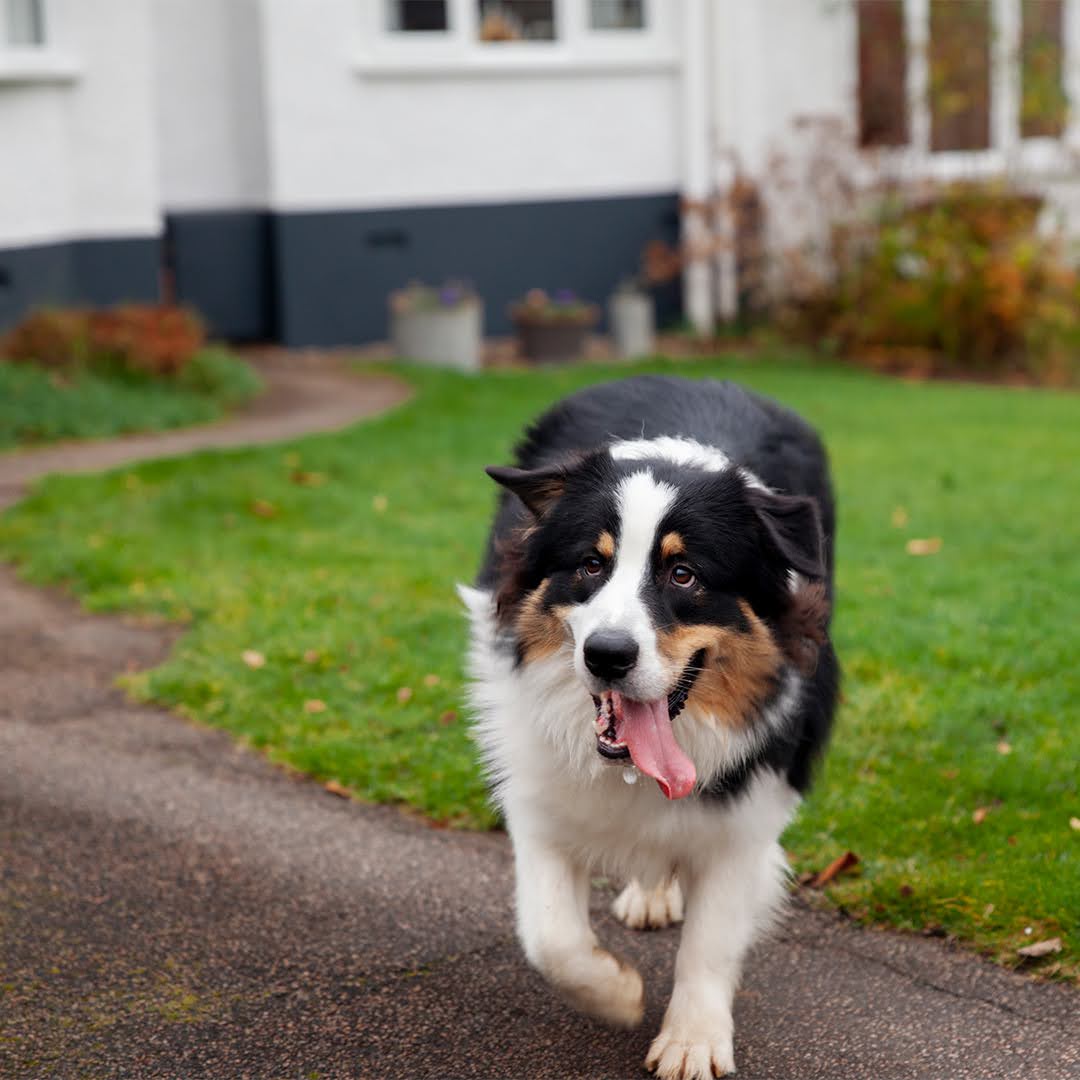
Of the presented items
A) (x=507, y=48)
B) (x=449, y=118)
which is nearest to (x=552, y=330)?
(x=449, y=118)

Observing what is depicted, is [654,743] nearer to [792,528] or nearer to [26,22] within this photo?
[792,528]

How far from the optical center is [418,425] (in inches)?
414

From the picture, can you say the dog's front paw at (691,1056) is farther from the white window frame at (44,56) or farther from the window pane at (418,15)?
the window pane at (418,15)

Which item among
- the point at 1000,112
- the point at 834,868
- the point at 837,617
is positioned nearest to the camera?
the point at 834,868

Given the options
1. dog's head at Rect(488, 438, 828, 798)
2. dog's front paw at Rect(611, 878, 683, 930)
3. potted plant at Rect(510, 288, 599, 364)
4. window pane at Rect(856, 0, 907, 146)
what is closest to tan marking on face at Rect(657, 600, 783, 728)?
dog's head at Rect(488, 438, 828, 798)

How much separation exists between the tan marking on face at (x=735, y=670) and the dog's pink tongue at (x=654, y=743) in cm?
11

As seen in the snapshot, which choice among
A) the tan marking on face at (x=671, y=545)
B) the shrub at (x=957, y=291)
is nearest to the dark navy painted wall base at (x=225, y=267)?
the shrub at (x=957, y=291)

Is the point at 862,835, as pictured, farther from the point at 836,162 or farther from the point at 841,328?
the point at 836,162

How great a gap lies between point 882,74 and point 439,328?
204 inches

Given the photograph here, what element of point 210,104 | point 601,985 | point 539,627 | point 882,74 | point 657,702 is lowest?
point 601,985

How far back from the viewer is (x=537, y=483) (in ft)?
11.4

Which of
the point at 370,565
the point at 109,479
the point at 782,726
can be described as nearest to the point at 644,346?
the point at 109,479

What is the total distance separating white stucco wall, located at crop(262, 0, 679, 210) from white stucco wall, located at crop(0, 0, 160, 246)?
45.0 inches

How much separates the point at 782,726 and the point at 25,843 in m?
2.28
